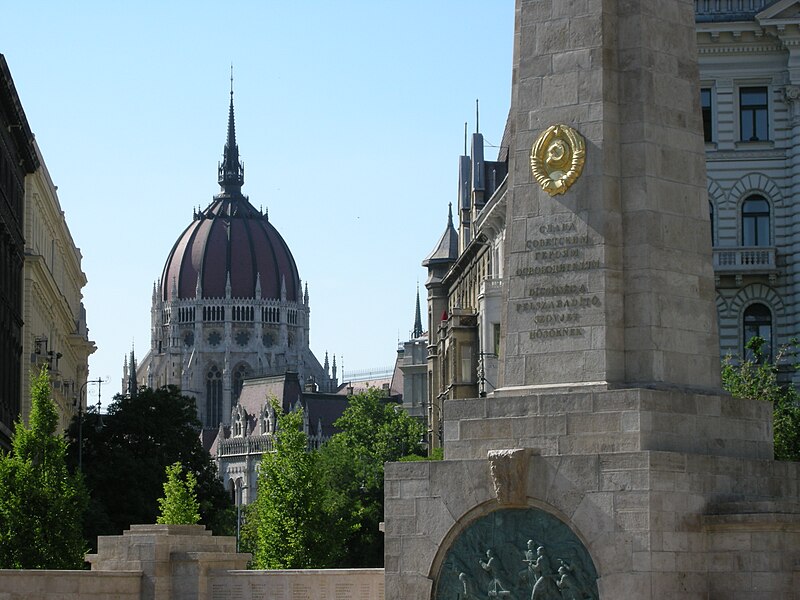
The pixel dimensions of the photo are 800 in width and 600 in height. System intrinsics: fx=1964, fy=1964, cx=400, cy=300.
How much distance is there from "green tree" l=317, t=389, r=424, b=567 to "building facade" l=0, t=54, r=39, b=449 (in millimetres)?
13091

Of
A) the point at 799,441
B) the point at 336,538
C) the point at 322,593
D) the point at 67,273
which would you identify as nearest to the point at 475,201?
the point at 67,273

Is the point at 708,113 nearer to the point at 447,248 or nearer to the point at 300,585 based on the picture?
the point at 300,585

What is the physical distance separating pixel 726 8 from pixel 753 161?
4918 mm

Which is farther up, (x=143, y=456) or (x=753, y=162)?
(x=753, y=162)

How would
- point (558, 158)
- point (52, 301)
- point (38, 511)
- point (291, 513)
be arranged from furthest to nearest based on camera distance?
point (52, 301) < point (291, 513) < point (38, 511) < point (558, 158)

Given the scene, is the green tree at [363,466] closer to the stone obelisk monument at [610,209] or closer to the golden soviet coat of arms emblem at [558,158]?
the stone obelisk monument at [610,209]

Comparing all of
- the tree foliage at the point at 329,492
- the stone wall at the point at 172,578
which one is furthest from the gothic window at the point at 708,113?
the stone wall at the point at 172,578

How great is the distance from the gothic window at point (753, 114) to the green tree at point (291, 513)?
16986mm

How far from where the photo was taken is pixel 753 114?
61938mm

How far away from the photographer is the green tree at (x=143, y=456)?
81.9 meters

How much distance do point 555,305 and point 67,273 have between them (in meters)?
86.6

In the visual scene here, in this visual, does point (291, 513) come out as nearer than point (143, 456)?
Yes

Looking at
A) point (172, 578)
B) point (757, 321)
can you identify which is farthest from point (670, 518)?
point (757, 321)

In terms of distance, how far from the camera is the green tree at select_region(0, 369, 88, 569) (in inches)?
1871
